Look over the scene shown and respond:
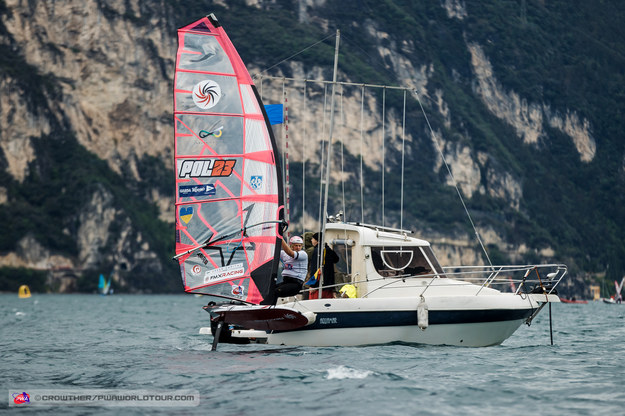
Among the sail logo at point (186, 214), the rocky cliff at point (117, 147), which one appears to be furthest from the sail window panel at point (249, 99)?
the rocky cliff at point (117, 147)

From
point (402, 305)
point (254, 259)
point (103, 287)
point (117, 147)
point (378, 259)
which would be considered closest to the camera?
point (402, 305)

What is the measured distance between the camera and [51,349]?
2161 cm

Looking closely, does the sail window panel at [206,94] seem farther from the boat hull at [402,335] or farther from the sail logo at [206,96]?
the boat hull at [402,335]

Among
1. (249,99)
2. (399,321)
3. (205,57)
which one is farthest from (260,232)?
(205,57)

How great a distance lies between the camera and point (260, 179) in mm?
20094

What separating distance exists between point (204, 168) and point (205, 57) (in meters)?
2.58

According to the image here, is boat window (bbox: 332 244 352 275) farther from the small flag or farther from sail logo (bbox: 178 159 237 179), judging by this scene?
sail logo (bbox: 178 159 237 179)

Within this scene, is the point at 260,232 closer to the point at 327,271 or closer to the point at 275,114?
the point at 327,271

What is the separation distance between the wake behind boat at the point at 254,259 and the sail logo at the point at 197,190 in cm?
2

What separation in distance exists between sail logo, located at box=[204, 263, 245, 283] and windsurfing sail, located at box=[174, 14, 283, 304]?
21mm

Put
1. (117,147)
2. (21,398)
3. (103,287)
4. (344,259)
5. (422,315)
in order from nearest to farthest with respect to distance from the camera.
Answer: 1. (21,398)
2. (422,315)
3. (344,259)
4. (103,287)
5. (117,147)

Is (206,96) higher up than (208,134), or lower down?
higher up

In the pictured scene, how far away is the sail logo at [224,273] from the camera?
19672 mm

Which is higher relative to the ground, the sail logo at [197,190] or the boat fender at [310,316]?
the sail logo at [197,190]
